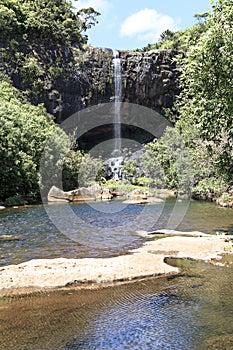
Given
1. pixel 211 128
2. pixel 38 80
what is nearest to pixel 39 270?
pixel 211 128

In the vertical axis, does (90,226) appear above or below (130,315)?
above

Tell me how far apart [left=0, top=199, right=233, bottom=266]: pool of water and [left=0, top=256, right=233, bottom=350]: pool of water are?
172 inches

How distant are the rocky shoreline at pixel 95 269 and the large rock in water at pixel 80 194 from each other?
24016 mm

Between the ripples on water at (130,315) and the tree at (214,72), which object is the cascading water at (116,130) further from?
the ripples on water at (130,315)

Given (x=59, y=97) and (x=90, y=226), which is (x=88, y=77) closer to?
(x=59, y=97)

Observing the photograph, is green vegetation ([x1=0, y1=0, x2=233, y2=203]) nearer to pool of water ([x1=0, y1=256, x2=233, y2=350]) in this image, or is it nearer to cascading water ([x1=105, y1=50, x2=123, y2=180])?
cascading water ([x1=105, y1=50, x2=123, y2=180])

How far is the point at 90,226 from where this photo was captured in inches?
869

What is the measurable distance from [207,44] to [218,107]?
8.93 feet

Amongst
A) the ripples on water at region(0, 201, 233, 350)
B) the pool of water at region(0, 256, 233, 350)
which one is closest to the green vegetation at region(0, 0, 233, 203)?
the ripples on water at region(0, 201, 233, 350)

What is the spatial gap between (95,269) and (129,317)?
3212mm

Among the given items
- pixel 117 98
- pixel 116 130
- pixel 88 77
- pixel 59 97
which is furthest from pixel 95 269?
pixel 116 130

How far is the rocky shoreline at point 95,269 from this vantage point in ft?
33.2

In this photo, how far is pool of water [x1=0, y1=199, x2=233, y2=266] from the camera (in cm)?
1495

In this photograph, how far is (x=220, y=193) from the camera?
34031mm
